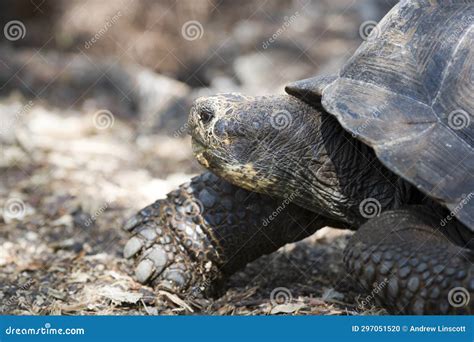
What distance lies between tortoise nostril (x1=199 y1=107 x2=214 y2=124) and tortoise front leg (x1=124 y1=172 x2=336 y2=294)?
0.63m

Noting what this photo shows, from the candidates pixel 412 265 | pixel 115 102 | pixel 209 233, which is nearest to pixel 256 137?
pixel 209 233

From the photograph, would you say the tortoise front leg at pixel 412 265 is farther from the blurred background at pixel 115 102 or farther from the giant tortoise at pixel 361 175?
the blurred background at pixel 115 102

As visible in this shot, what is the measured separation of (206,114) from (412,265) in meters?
1.64

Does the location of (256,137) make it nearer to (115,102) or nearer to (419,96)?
(419,96)

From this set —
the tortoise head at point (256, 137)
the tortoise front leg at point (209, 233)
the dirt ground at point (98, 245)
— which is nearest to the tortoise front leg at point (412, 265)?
the dirt ground at point (98, 245)

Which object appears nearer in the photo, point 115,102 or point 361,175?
point 361,175

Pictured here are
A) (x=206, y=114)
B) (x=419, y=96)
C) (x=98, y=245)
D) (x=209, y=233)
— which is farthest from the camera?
(x=98, y=245)

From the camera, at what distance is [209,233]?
490cm

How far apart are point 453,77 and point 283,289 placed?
186 cm

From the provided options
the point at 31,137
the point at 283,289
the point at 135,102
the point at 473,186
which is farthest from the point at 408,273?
the point at 135,102

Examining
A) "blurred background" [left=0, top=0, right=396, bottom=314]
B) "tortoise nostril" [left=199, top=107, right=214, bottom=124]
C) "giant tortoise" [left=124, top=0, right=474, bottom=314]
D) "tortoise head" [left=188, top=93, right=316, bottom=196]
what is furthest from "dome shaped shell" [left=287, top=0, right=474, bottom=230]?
"blurred background" [left=0, top=0, right=396, bottom=314]

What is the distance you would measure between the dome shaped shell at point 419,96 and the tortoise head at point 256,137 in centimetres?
19

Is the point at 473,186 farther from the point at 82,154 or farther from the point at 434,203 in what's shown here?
the point at 82,154

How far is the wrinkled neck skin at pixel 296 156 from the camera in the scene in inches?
168
